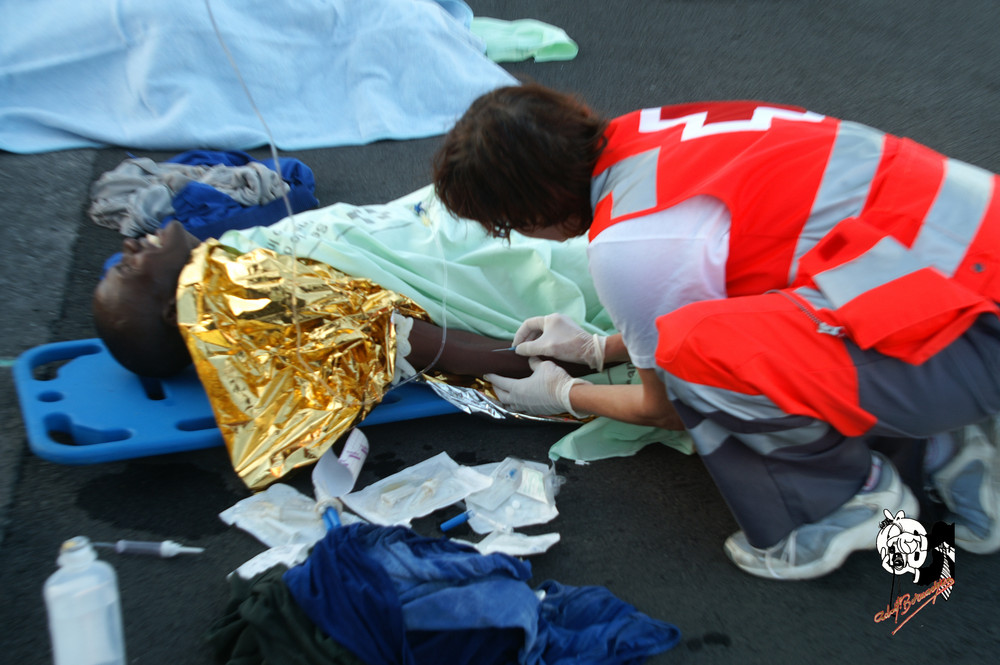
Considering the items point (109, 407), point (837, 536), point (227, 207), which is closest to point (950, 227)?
point (837, 536)

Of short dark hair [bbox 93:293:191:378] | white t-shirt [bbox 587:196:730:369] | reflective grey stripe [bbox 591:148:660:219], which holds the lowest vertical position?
short dark hair [bbox 93:293:191:378]

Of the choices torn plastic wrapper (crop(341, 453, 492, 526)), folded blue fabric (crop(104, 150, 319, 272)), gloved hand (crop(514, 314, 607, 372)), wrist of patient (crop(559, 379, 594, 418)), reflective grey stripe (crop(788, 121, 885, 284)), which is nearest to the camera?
reflective grey stripe (crop(788, 121, 885, 284))

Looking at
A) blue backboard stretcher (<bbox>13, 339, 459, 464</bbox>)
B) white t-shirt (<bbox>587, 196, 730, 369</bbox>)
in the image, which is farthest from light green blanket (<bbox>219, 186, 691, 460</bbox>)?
white t-shirt (<bbox>587, 196, 730, 369</bbox>)

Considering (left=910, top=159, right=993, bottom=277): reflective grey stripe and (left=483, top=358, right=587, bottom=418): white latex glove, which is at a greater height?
(left=910, top=159, right=993, bottom=277): reflective grey stripe

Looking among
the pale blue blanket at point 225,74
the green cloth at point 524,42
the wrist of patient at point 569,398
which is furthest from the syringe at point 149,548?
the green cloth at point 524,42

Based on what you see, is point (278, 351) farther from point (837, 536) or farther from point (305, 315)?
point (837, 536)

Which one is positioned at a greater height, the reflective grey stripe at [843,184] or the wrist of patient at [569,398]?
the reflective grey stripe at [843,184]

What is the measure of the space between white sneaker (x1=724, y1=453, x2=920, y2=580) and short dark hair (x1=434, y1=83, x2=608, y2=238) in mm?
781

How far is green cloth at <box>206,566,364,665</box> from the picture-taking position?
3.94 feet

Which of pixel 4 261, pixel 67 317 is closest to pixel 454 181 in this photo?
pixel 67 317

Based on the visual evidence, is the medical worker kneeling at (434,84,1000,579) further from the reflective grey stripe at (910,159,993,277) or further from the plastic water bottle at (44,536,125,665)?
the plastic water bottle at (44,536,125,665)

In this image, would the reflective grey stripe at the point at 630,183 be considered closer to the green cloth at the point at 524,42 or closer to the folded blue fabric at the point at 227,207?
the folded blue fabric at the point at 227,207

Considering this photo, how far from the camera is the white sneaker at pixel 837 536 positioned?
4.78ft

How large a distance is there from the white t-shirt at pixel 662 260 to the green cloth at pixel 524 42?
2.78 metres
